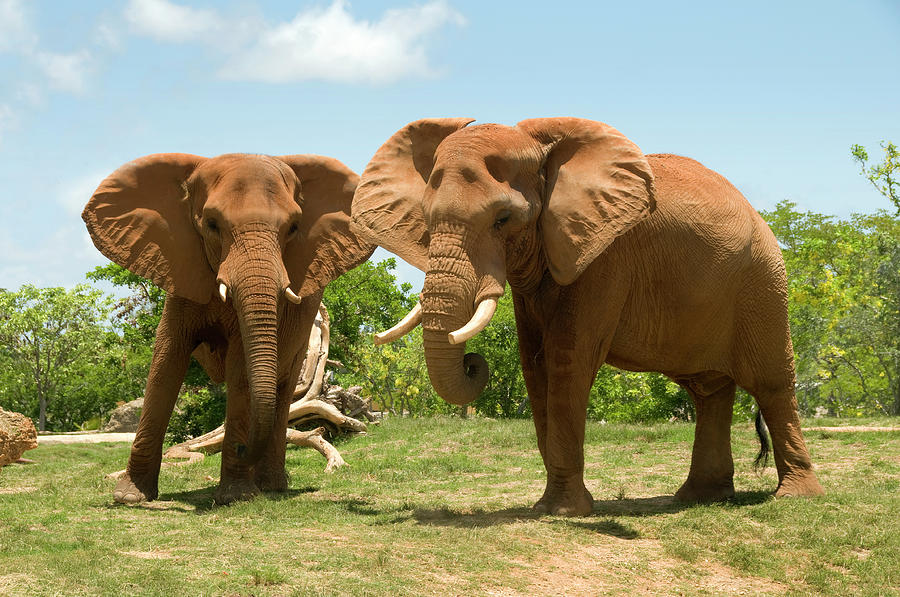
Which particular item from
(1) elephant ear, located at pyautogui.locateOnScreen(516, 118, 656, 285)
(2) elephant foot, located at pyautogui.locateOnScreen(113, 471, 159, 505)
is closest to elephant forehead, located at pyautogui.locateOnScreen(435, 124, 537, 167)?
(1) elephant ear, located at pyautogui.locateOnScreen(516, 118, 656, 285)

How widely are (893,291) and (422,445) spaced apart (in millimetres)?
18654

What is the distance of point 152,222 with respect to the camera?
10.6 meters

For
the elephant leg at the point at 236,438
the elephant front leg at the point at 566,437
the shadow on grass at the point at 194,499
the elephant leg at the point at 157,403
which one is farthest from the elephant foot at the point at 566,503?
the elephant leg at the point at 157,403

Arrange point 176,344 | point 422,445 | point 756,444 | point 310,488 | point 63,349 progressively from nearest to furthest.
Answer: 1. point 176,344
2. point 310,488
3. point 756,444
4. point 422,445
5. point 63,349

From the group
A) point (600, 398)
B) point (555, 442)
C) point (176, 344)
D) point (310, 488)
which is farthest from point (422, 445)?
point (600, 398)

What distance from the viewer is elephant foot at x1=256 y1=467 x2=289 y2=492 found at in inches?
435

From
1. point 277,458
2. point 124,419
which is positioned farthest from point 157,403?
point 124,419

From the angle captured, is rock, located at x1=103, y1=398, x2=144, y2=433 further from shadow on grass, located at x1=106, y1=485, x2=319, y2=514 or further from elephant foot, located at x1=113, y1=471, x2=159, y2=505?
elephant foot, located at x1=113, y1=471, x2=159, y2=505

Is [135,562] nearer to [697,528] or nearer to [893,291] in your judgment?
[697,528]

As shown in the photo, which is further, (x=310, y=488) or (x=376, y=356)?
(x=376, y=356)

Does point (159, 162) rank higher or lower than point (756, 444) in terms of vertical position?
higher

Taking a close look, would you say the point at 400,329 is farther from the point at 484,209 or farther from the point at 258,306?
the point at 258,306

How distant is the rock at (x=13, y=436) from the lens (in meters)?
12.6

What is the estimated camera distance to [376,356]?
35594mm
